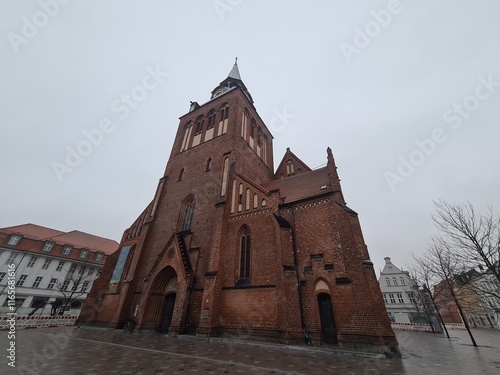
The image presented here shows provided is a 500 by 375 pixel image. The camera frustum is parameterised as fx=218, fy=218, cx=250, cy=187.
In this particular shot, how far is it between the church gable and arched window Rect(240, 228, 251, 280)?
10.4 m

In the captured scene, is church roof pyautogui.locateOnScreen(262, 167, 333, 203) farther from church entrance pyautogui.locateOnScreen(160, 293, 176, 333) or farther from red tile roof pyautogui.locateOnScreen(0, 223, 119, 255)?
red tile roof pyautogui.locateOnScreen(0, 223, 119, 255)

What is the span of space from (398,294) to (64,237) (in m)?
56.5

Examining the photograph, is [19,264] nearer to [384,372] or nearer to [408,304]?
[384,372]

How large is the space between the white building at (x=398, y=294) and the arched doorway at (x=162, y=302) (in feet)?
118

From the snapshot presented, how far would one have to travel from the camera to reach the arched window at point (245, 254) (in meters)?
13.8

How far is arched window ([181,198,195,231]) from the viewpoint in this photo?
18.2 m

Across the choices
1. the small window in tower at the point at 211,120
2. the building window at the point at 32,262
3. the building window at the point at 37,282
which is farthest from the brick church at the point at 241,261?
the building window at the point at 32,262

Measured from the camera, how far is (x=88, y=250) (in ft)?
115

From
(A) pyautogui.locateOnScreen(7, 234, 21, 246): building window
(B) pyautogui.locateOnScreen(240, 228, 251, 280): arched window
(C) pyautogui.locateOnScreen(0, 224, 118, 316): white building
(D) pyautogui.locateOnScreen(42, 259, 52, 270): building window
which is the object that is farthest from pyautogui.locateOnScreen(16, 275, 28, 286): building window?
(B) pyautogui.locateOnScreen(240, 228, 251, 280): arched window

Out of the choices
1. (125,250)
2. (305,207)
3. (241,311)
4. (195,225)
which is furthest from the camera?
(125,250)

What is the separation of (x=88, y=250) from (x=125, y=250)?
2138 cm

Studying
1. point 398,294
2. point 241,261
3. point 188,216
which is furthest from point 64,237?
point 398,294

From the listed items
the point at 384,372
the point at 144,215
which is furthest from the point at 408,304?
the point at 144,215

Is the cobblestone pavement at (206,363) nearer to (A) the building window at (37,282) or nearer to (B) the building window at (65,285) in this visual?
(B) the building window at (65,285)
